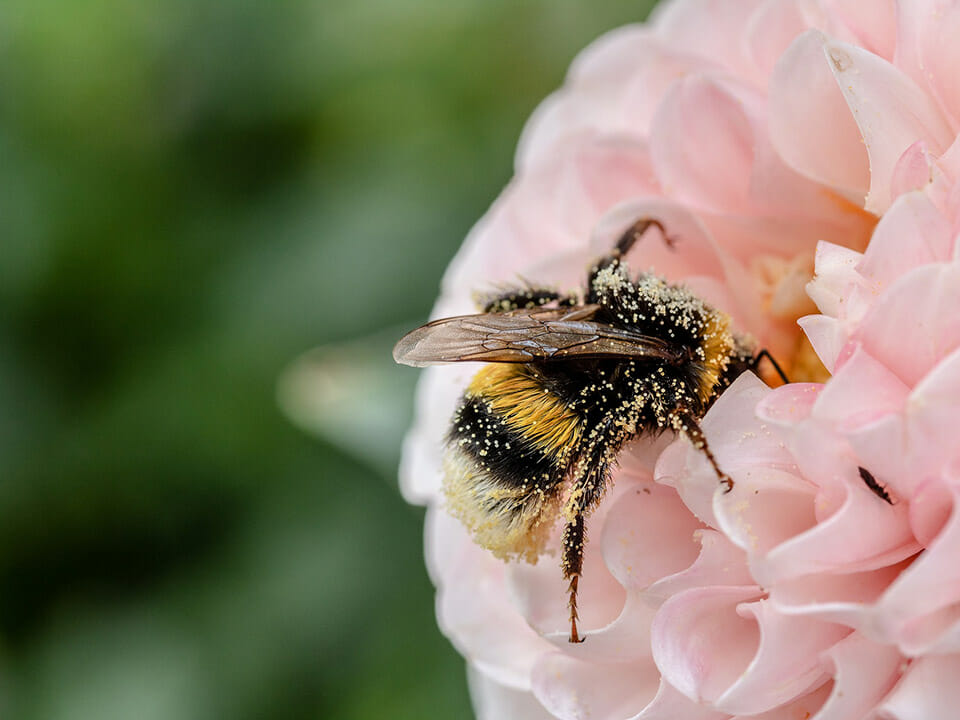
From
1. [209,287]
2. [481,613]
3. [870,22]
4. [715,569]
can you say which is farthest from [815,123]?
[209,287]

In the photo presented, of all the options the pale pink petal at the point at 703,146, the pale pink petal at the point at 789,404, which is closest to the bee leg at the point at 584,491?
the pale pink petal at the point at 789,404

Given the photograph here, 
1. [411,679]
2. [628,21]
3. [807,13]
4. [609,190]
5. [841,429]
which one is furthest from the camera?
[628,21]

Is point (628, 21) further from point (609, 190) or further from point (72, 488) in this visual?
point (72, 488)

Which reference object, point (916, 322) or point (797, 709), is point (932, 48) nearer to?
point (916, 322)

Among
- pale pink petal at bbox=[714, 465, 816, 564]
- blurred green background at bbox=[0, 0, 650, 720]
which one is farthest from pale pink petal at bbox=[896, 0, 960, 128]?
blurred green background at bbox=[0, 0, 650, 720]

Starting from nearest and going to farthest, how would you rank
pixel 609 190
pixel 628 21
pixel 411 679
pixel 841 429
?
1. pixel 841 429
2. pixel 609 190
3. pixel 411 679
4. pixel 628 21

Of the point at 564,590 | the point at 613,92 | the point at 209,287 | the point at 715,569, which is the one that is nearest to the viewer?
the point at 715,569

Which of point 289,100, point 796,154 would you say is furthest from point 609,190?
point 289,100
